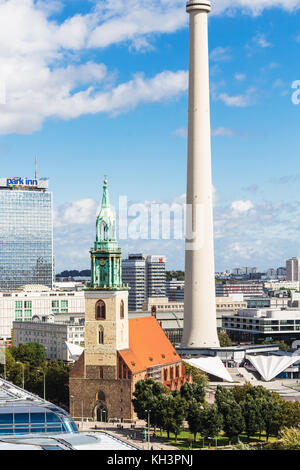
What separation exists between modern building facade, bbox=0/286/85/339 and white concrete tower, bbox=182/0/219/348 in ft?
201

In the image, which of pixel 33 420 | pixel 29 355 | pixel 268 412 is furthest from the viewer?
pixel 29 355

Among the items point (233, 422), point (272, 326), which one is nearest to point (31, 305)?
point (272, 326)

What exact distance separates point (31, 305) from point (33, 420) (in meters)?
129

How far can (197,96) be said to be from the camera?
408ft

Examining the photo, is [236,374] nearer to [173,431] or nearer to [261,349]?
[261,349]

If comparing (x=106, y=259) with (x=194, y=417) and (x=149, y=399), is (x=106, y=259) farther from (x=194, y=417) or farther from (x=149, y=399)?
(x=194, y=417)

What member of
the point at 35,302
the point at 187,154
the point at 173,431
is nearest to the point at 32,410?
the point at 173,431

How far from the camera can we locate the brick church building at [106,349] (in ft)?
272

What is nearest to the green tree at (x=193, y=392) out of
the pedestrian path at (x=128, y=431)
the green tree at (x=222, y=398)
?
the green tree at (x=222, y=398)

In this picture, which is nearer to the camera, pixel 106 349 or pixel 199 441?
pixel 199 441

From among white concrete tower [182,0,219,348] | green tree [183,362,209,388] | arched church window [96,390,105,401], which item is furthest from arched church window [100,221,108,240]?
white concrete tower [182,0,219,348]

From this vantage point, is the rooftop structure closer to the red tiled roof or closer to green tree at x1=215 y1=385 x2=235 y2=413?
green tree at x1=215 y1=385 x2=235 y2=413

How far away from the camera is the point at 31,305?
190625 mm
